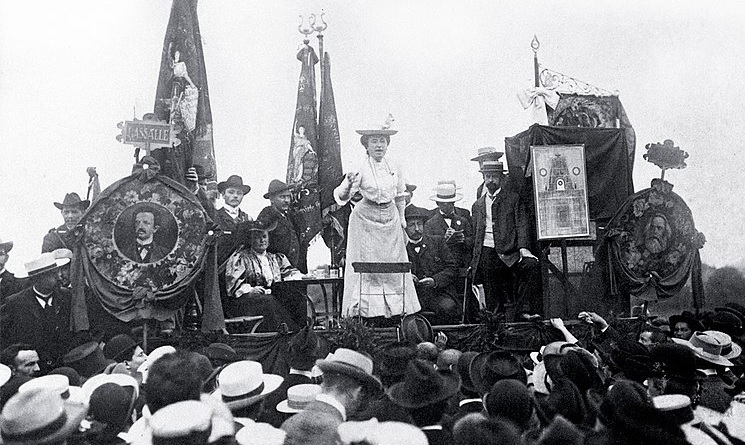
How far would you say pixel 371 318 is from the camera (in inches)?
261

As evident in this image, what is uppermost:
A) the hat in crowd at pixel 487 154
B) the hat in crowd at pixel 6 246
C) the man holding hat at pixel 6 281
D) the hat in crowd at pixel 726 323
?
the hat in crowd at pixel 487 154

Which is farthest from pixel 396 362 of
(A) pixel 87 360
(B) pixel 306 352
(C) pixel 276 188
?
(C) pixel 276 188

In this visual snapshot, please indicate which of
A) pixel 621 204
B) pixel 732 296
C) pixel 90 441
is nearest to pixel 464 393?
pixel 90 441

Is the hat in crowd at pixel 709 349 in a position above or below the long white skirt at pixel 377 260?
below

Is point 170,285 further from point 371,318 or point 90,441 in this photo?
point 90,441

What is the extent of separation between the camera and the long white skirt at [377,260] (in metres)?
6.69

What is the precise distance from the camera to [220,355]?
502 centimetres

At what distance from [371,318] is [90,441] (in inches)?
160

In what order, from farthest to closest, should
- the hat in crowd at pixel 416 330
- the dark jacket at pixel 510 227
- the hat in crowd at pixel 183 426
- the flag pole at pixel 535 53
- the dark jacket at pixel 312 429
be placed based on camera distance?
the flag pole at pixel 535 53
the dark jacket at pixel 510 227
the hat in crowd at pixel 416 330
the dark jacket at pixel 312 429
the hat in crowd at pixel 183 426

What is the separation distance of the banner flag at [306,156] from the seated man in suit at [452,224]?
146 centimetres

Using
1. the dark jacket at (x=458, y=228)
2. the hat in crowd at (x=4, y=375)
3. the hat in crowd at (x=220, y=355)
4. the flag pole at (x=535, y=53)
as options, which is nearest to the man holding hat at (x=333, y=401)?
the hat in crowd at (x=4, y=375)

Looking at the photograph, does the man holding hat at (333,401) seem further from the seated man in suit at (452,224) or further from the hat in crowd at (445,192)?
the hat in crowd at (445,192)

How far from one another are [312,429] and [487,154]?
5562mm

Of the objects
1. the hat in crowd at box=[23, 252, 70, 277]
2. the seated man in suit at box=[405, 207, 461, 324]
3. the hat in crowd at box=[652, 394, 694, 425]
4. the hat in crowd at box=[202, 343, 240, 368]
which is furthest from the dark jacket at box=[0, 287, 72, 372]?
the hat in crowd at box=[652, 394, 694, 425]
